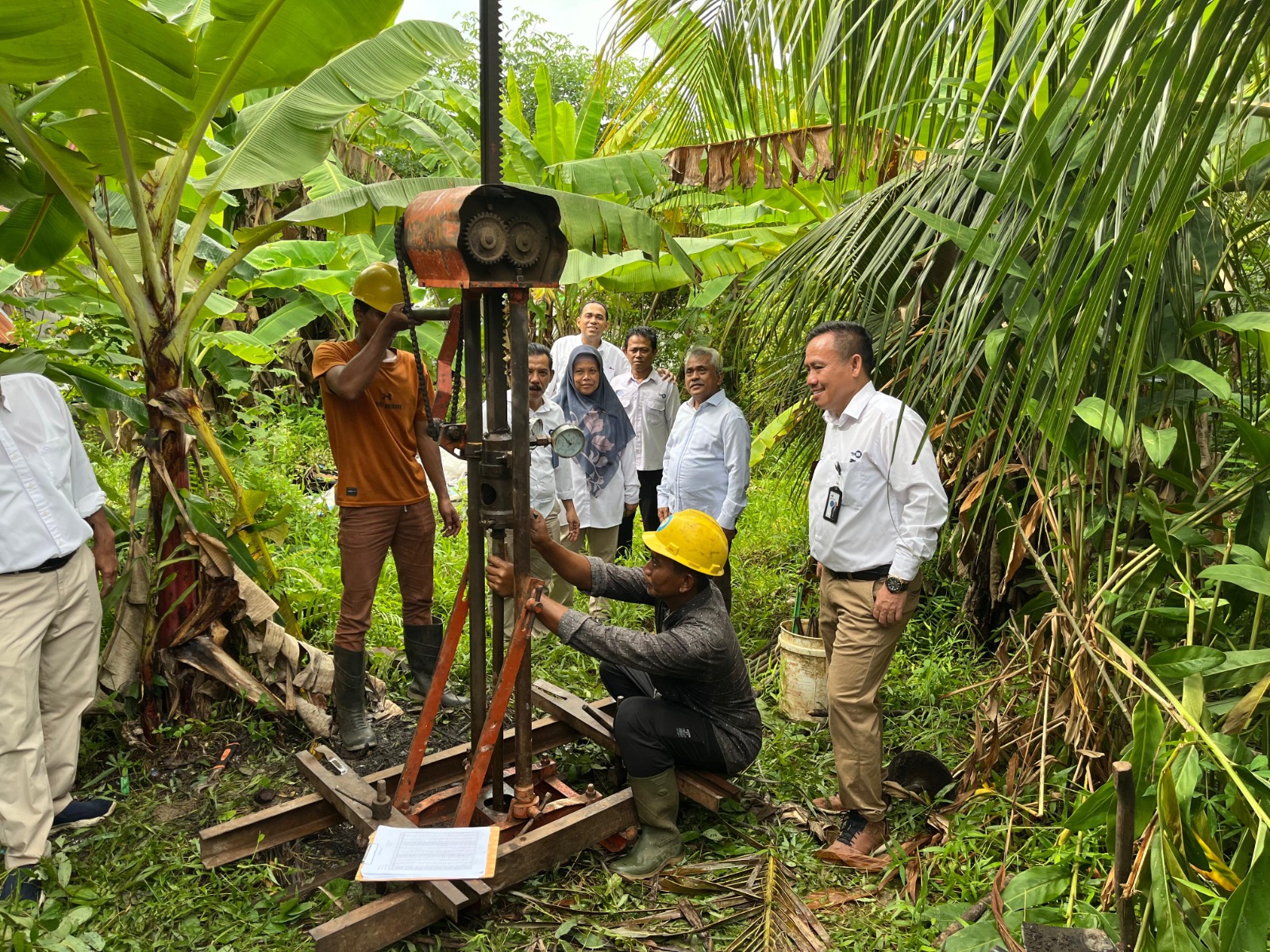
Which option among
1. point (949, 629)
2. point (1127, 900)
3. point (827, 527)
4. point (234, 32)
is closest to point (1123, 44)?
point (1127, 900)

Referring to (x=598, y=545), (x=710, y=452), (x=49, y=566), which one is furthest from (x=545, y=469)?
(x=49, y=566)

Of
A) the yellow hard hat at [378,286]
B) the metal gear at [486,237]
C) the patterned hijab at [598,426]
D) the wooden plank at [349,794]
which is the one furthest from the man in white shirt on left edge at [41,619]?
the patterned hijab at [598,426]

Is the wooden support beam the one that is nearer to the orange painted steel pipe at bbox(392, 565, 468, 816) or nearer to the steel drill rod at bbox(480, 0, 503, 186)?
the orange painted steel pipe at bbox(392, 565, 468, 816)

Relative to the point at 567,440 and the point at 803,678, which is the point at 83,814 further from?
the point at 803,678

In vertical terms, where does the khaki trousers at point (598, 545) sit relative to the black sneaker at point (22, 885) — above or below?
above

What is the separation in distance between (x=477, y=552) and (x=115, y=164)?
2224mm

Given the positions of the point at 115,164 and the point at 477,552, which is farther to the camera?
the point at 115,164

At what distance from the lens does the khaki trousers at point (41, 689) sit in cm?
309

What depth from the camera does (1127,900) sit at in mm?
1424

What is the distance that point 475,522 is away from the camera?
288 centimetres

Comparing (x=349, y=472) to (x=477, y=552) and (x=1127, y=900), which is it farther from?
(x=1127, y=900)

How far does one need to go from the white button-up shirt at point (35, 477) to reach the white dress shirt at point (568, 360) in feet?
9.61

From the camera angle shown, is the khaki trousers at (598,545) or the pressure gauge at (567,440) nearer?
the pressure gauge at (567,440)

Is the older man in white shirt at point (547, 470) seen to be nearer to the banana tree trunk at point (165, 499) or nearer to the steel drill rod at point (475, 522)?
the banana tree trunk at point (165, 499)
